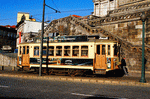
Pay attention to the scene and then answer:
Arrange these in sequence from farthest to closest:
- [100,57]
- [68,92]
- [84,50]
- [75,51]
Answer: [75,51]
[84,50]
[100,57]
[68,92]

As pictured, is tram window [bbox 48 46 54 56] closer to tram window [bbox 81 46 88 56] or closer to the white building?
tram window [bbox 81 46 88 56]

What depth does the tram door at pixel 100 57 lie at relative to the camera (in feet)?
48.1

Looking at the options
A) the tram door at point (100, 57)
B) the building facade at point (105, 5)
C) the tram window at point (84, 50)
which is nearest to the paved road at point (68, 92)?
the tram door at point (100, 57)

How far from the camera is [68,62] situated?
1572 cm

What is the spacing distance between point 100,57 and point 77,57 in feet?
6.80

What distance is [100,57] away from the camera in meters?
14.8

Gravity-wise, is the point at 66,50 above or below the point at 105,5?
below

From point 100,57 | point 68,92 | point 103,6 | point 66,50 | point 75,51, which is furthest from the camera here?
point 103,6

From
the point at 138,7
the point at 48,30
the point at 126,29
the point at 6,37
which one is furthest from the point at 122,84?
the point at 6,37

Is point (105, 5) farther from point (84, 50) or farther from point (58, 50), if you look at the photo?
point (84, 50)

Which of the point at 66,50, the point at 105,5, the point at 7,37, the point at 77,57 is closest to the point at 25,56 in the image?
the point at 66,50

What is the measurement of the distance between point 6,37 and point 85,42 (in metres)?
53.3

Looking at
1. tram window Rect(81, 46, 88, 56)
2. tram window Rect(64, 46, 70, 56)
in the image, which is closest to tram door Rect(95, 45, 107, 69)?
tram window Rect(81, 46, 88, 56)

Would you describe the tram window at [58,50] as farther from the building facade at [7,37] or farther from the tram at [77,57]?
the building facade at [7,37]
